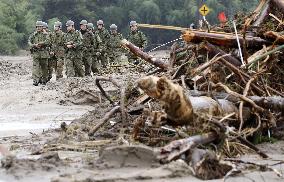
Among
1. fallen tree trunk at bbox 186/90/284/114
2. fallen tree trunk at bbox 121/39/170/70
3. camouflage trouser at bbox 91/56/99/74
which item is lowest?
camouflage trouser at bbox 91/56/99/74

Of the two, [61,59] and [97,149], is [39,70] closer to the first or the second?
[61,59]

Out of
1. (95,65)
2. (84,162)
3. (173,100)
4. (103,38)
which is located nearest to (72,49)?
(95,65)

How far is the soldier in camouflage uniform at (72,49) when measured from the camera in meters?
18.8

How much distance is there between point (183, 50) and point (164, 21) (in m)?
44.3

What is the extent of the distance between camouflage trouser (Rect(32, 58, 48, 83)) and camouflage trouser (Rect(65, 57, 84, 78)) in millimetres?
816

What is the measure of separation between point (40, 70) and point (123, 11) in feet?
111

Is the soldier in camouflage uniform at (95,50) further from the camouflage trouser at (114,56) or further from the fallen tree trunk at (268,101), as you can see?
the fallen tree trunk at (268,101)

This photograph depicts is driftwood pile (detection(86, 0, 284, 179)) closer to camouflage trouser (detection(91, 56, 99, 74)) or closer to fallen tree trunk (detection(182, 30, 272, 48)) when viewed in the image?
fallen tree trunk (detection(182, 30, 272, 48))

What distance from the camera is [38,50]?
17859 mm

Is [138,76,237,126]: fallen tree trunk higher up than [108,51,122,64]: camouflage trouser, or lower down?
higher up

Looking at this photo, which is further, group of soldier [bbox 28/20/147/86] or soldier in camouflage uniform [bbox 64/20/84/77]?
soldier in camouflage uniform [bbox 64/20/84/77]

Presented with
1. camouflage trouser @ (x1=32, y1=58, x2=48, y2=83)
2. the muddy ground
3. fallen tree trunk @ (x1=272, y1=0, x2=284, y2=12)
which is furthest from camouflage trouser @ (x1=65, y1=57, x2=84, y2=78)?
fallen tree trunk @ (x1=272, y1=0, x2=284, y2=12)

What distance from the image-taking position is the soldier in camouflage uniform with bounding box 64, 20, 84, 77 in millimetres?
18812

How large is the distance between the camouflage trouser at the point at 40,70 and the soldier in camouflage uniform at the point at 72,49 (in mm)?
807
